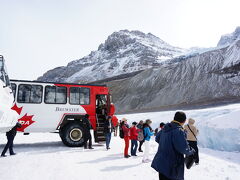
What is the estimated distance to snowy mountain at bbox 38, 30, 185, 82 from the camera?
111400 millimetres

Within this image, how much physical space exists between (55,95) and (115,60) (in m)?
119

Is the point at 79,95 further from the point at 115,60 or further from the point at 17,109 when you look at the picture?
the point at 115,60

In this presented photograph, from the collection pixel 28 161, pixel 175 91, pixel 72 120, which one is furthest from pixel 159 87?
pixel 28 161

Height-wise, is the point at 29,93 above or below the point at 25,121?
above

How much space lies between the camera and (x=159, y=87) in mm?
54969

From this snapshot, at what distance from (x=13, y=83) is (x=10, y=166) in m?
4.90

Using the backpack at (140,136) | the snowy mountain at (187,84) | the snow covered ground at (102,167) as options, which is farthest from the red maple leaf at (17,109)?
the snowy mountain at (187,84)

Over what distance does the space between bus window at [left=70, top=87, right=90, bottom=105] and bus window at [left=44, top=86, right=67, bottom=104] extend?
14.5 inches

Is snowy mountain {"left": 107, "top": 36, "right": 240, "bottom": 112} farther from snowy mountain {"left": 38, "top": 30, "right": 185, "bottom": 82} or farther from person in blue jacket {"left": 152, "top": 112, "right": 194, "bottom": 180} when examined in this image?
snowy mountain {"left": 38, "top": 30, "right": 185, "bottom": 82}

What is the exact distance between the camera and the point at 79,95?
11656 mm

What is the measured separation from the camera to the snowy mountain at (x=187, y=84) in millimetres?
41812

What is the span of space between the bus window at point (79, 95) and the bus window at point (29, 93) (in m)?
1.60

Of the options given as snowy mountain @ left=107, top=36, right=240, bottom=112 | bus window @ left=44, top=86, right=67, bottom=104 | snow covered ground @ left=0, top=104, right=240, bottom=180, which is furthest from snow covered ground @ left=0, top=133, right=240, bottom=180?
snowy mountain @ left=107, top=36, right=240, bottom=112

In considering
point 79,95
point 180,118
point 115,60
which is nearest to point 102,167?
point 180,118
